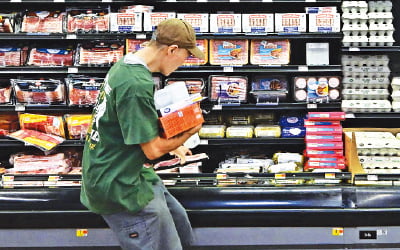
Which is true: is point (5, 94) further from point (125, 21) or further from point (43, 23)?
point (125, 21)

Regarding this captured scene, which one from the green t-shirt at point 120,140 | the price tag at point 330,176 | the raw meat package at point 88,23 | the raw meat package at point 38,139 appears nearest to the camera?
the green t-shirt at point 120,140

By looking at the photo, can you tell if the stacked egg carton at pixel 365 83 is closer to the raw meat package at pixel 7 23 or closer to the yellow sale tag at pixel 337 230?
the yellow sale tag at pixel 337 230

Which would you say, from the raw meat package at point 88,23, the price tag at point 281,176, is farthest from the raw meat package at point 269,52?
the price tag at point 281,176

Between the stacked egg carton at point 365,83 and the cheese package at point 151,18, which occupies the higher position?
the cheese package at point 151,18

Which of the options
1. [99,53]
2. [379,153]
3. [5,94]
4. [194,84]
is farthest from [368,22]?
[5,94]

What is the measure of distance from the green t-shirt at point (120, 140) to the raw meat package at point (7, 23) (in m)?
3.05

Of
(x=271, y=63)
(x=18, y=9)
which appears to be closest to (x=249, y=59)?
(x=271, y=63)

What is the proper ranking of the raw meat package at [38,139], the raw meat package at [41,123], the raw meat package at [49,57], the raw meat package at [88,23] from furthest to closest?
the raw meat package at [49,57] < the raw meat package at [88,23] < the raw meat package at [41,123] < the raw meat package at [38,139]

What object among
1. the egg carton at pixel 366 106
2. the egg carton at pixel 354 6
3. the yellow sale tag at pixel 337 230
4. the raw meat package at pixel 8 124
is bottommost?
the yellow sale tag at pixel 337 230

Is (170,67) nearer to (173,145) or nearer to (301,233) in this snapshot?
(173,145)

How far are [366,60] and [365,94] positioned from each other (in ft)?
1.16

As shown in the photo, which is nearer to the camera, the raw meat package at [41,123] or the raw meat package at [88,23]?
the raw meat package at [41,123]

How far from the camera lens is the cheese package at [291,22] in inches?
176

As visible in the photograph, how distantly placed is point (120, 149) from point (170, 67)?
45 cm
